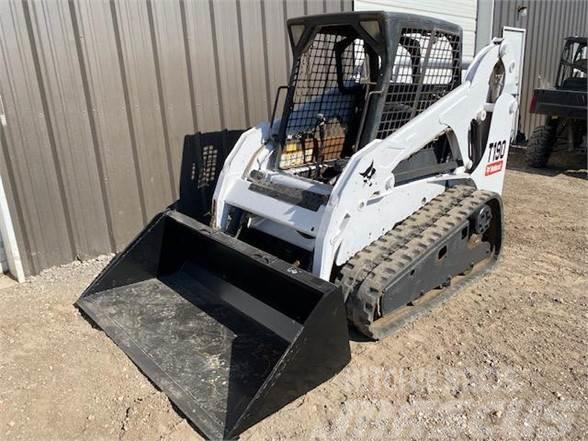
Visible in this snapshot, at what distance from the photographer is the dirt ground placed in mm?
2484

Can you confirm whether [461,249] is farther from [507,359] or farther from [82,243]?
[82,243]

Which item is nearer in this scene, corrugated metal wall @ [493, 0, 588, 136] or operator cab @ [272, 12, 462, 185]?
operator cab @ [272, 12, 462, 185]

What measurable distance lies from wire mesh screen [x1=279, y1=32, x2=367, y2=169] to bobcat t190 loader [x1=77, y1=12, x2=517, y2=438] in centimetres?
1

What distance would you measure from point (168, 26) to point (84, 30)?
0.72m

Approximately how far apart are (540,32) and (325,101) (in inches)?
315

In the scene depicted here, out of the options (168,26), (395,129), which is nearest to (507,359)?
(395,129)

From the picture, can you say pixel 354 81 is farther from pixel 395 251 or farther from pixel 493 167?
pixel 395 251

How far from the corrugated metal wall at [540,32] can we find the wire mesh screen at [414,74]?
6.28 meters

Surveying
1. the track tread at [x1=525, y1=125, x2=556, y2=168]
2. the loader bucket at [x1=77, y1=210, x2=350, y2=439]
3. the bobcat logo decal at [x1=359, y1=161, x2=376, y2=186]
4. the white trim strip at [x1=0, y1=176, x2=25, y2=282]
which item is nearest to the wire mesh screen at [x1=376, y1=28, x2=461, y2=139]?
the bobcat logo decal at [x1=359, y1=161, x2=376, y2=186]

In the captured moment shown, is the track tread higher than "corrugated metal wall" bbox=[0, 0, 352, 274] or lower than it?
lower

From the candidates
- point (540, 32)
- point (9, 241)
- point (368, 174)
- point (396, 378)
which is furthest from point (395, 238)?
point (540, 32)

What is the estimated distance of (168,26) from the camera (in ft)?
14.8

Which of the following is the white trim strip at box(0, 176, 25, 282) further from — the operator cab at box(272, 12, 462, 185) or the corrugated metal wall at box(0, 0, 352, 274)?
the operator cab at box(272, 12, 462, 185)

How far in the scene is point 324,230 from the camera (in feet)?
9.98
